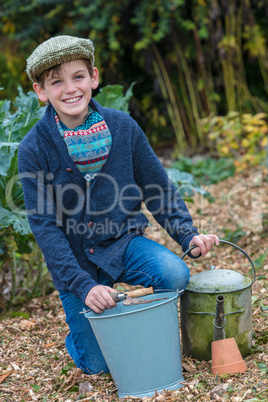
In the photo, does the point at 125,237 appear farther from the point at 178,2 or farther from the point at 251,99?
the point at 251,99

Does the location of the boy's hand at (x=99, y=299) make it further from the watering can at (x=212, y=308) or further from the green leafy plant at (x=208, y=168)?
the green leafy plant at (x=208, y=168)

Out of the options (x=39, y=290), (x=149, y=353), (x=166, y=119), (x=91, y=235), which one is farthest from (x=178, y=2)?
(x=149, y=353)

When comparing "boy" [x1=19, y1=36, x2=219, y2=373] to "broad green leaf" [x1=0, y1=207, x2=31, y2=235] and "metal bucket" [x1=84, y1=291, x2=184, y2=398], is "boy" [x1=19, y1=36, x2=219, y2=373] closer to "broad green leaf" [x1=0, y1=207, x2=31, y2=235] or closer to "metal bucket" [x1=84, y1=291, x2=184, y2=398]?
"metal bucket" [x1=84, y1=291, x2=184, y2=398]

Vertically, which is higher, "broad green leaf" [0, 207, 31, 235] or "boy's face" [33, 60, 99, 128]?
"boy's face" [33, 60, 99, 128]

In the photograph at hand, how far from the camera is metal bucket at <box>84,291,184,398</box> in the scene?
1.77m

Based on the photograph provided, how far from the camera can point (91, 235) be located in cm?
213

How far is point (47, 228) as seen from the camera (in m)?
2.00

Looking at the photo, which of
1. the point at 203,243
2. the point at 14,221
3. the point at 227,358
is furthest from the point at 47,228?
the point at 227,358

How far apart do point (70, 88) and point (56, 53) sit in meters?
0.15

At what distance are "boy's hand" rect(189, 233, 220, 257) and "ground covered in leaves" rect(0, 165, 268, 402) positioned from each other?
1.51 ft

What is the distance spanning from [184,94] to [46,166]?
4580 mm

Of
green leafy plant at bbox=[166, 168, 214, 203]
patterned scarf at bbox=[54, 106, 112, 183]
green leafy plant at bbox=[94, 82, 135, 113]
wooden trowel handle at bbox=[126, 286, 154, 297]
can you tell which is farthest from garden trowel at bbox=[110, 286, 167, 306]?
green leafy plant at bbox=[94, 82, 135, 113]

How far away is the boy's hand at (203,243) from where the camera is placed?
2029 millimetres

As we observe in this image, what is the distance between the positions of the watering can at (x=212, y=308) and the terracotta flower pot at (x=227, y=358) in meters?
0.07
